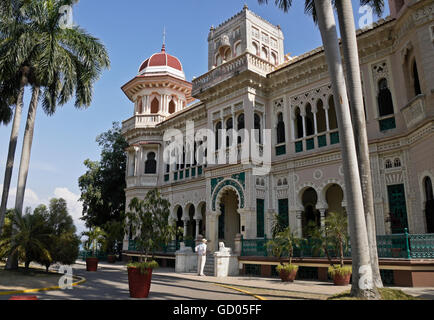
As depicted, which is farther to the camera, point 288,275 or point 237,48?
point 237,48

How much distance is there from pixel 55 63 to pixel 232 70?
8735 mm

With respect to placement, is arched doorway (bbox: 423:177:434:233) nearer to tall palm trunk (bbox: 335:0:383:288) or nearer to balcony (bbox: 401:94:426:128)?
balcony (bbox: 401:94:426:128)

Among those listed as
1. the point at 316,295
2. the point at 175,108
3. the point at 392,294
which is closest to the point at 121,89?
the point at 175,108

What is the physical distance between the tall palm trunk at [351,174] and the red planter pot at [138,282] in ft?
15.9

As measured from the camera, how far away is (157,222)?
31.5 ft

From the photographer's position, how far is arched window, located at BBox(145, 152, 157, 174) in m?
26.1

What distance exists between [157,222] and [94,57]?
34.2 ft

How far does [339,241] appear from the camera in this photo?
1190cm

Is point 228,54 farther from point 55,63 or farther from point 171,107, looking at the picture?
point 55,63

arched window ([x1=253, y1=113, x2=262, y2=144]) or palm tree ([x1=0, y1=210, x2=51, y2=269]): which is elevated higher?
arched window ([x1=253, y1=113, x2=262, y2=144])

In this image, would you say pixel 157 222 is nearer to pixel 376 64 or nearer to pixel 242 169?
pixel 242 169

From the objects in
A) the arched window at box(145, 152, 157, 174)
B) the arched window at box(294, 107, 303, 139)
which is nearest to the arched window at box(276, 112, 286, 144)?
the arched window at box(294, 107, 303, 139)

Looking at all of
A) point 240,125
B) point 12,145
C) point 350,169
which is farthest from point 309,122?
point 12,145

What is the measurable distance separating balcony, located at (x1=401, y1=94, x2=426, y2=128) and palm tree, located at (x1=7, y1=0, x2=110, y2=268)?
13523 mm
